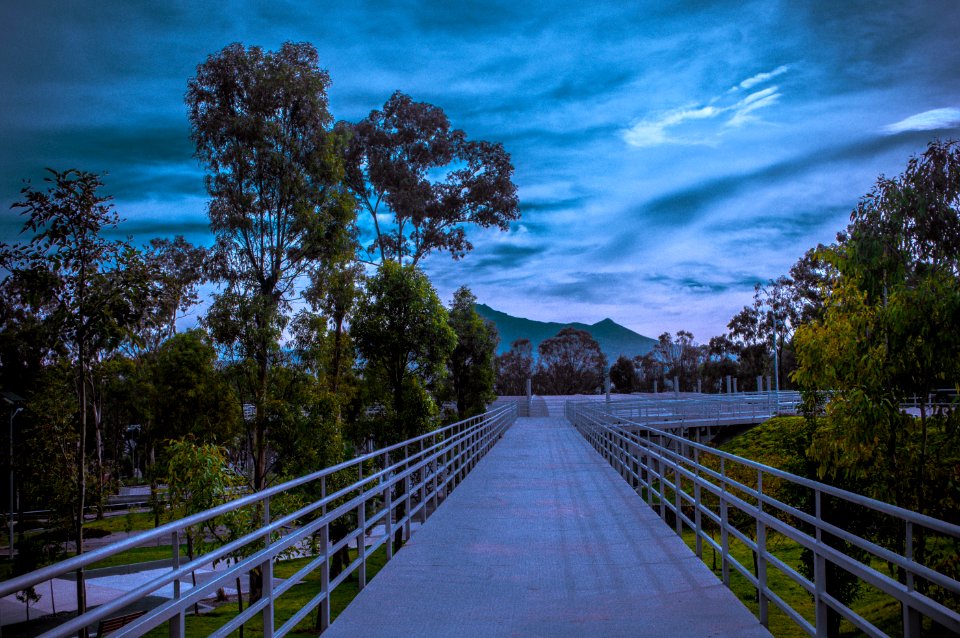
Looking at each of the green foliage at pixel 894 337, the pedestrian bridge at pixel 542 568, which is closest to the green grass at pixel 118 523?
the pedestrian bridge at pixel 542 568

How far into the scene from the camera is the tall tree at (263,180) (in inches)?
1207

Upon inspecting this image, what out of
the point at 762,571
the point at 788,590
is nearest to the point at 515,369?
the point at 788,590

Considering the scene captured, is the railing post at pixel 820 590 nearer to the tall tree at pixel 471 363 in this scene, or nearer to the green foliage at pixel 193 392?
the green foliage at pixel 193 392

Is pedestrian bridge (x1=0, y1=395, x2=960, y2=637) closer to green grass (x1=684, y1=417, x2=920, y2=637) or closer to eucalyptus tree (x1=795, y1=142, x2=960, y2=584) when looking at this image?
eucalyptus tree (x1=795, y1=142, x2=960, y2=584)

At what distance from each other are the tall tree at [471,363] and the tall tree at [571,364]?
60.3 m

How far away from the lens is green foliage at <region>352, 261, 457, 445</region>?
2714 cm

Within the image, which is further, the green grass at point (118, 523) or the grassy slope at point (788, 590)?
the green grass at point (118, 523)

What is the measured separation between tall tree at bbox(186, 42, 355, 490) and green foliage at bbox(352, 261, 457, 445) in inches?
198

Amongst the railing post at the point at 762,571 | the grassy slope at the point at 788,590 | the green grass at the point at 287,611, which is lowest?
the green grass at the point at 287,611

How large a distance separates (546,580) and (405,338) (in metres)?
20.3

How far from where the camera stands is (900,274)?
10547mm

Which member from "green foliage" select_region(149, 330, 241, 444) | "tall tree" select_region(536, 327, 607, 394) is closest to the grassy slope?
"green foliage" select_region(149, 330, 241, 444)

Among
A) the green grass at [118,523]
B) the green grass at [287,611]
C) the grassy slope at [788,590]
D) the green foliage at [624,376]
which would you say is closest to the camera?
the grassy slope at [788,590]

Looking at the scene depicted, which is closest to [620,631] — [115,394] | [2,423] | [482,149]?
[482,149]
